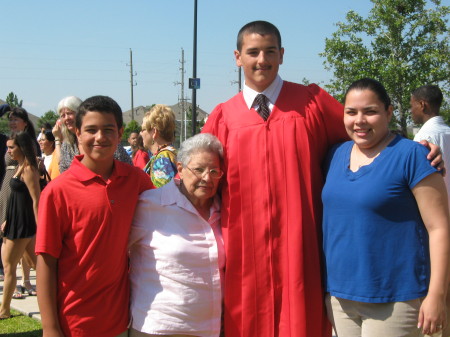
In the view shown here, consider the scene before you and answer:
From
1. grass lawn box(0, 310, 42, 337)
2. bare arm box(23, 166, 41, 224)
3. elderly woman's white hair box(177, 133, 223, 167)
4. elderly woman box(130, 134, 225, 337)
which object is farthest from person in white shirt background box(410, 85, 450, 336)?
grass lawn box(0, 310, 42, 337)

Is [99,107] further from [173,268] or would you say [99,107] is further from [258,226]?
[258,226]

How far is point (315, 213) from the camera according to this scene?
Answer: 301 cm

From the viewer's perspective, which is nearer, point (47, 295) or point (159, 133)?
point (47, 295)

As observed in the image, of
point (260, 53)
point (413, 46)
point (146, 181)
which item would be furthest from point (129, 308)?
point (413, 46)

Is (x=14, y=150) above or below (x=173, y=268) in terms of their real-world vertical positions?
above

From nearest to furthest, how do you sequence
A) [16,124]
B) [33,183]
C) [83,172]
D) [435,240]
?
[435,240] → [83,172] → [33,183] → [16,124]

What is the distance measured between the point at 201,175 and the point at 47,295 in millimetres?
998

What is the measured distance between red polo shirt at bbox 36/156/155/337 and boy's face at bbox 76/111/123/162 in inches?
4.2

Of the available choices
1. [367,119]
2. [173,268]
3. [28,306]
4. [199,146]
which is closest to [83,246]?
[173,268]

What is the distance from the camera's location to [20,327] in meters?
5.39

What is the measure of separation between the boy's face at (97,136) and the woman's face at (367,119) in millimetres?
1278

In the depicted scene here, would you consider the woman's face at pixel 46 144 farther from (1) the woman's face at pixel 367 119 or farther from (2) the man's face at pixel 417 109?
(1) the woman's face at pixel 367 119

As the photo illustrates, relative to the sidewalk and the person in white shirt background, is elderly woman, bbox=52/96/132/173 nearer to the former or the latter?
the sidewalk

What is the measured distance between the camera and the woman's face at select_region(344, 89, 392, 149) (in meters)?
2.69
